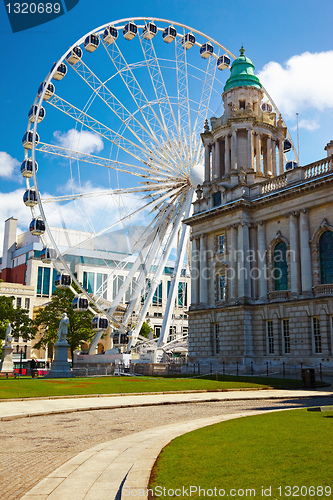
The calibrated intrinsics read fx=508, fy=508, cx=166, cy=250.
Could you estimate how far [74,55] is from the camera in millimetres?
50062

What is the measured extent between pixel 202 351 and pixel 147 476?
149 ft

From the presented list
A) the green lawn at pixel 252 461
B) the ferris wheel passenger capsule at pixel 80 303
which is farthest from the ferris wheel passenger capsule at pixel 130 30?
the green lawn at pixel 252 461

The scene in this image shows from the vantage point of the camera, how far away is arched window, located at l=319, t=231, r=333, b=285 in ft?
141

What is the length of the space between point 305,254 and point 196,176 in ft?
64.5

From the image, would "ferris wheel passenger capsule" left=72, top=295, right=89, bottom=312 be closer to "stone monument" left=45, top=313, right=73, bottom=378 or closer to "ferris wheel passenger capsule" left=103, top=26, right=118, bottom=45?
"stone monument" left=45, top=313, right=73, bottom=378

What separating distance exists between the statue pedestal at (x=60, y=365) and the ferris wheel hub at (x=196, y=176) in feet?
84.7

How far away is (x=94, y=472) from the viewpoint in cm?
852

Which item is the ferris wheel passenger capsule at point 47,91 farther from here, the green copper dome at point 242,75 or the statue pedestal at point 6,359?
the statue pedestal at point 6,359

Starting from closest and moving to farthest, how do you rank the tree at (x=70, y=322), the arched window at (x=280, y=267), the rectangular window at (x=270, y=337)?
1. the rectangular window at (x=270, y=337)
2. the arched window at (x=280, y=267)
3. the tree at (x=70, y=322)

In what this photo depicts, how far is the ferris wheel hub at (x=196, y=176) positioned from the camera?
59406 millimetres

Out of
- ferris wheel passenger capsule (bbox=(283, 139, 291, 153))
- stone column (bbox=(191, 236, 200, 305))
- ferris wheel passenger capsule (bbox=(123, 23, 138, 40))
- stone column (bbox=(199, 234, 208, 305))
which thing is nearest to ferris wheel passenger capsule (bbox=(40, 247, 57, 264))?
stone column (bbox=(191, 236, 200, 305))

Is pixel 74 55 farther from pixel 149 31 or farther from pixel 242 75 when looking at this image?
pixel 242 75

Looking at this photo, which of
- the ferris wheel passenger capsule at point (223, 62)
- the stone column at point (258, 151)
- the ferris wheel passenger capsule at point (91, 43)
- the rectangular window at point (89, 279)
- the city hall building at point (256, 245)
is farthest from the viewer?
the rectangular window at point (89, 279)

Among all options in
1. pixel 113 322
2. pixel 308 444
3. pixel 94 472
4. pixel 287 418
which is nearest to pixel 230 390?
pixel 287 418
